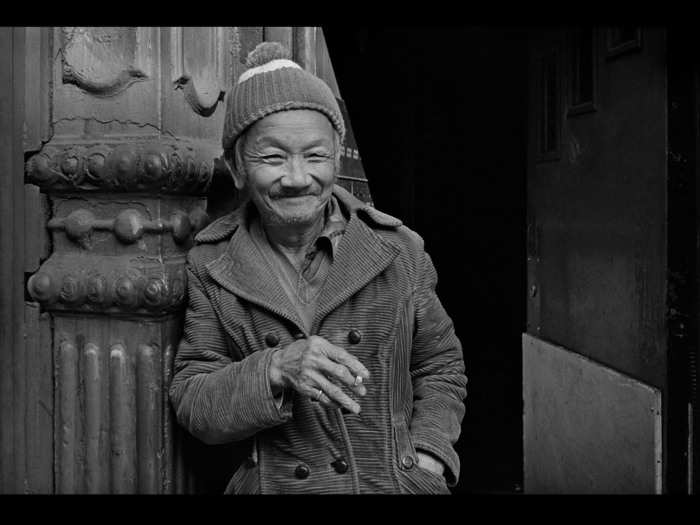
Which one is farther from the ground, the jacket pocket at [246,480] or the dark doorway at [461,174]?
the dark doorway at [461,174]

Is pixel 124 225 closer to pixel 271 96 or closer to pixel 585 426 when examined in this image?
pixel 271 96

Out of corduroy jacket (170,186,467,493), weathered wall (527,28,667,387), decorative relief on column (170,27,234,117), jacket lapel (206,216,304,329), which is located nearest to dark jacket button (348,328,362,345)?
corduroy jacket (170,186,467,493)

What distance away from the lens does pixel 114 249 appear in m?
1.73

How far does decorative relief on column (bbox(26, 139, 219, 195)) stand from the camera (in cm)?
165

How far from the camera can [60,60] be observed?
69.0 inches

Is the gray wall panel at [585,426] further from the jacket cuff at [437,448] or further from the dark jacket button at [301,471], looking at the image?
the dark jacket button at [301,471]

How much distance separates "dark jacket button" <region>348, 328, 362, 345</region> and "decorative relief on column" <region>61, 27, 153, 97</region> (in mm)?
786

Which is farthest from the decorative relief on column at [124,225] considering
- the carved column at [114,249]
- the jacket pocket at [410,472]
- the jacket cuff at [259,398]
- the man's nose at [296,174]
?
the jacket pocket at [410,472]

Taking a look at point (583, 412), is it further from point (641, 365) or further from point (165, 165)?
point (165, 165)

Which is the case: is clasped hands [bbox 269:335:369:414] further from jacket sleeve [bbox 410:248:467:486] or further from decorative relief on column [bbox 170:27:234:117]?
decorative relief on column [bbox 170:27:234:117]

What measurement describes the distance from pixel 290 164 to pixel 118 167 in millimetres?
418

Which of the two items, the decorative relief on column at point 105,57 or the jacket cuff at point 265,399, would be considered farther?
the decorative relief on column at point 105,57

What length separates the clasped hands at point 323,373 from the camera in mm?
1393

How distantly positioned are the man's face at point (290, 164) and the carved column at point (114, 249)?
8.9 inches
